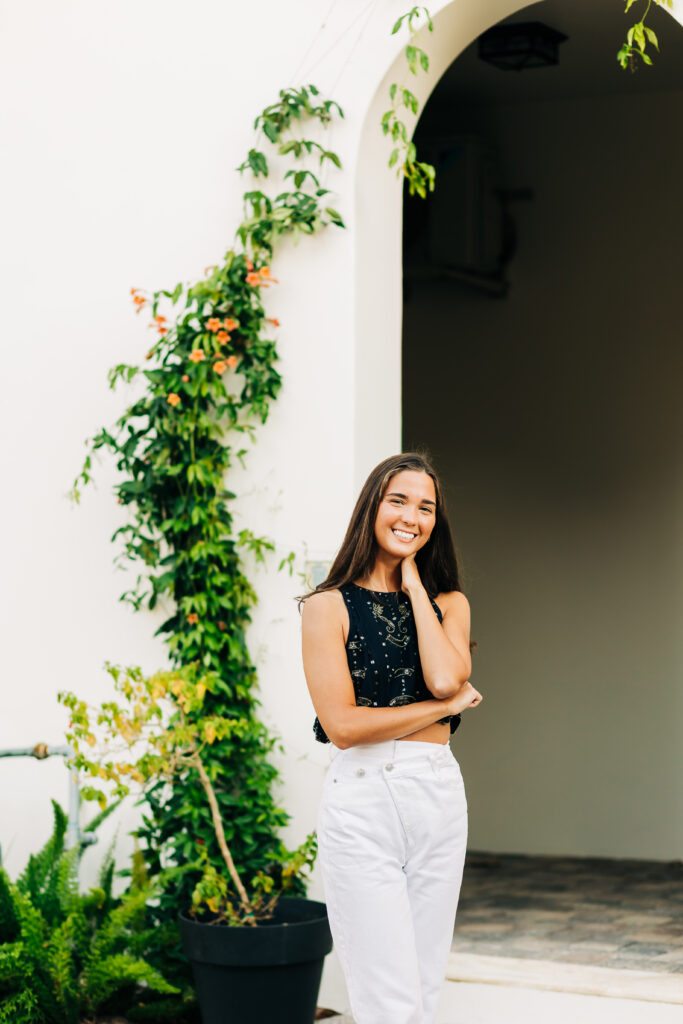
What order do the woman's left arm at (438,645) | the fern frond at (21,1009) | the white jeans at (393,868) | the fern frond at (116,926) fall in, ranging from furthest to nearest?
1. the fern frond at (116,926)
2. the fern frond at (21,1009)
3. the woman's left arm at (438,645)
4. the white jeans at (393,868)

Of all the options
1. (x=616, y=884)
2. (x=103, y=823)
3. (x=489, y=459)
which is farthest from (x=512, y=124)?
(x=103, y=823)

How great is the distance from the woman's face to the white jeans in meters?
0.39

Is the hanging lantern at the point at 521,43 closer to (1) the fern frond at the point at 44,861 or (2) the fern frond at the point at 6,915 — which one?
(1) the fern frond at the point at 44,861

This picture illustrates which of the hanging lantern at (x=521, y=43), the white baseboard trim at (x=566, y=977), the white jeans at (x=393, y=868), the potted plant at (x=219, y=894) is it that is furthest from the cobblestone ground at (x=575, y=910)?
the hanging lantern at (x=521, y=43)

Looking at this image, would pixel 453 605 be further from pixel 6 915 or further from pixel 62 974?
pixel 6 915

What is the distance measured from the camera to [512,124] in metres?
6.42

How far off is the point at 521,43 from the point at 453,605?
10.2 feet

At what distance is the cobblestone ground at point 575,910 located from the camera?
4.36 metres

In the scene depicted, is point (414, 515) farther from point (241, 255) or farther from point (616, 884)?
point (616, 884)

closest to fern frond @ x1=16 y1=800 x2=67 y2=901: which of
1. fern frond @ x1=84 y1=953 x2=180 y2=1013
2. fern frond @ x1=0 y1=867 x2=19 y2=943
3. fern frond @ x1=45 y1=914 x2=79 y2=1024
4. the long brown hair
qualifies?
fern frond @ x1=0 y1=867 x2=19 y2=943

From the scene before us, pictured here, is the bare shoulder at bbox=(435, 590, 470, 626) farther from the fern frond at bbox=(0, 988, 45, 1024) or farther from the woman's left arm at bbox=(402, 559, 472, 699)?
the fern frond at bbox=(0, 988, 45, 1024)

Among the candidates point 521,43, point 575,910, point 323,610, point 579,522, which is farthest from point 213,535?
point 579,522

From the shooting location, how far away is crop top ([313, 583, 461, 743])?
2.70 metres

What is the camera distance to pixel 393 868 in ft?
8.45
